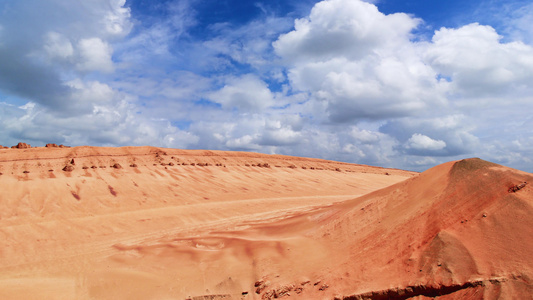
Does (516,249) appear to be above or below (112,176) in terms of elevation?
below

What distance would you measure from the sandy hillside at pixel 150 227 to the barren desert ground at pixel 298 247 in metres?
0.05

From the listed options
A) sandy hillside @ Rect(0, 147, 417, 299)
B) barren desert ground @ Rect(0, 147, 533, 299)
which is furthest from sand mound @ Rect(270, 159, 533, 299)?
sandy hillside @ Rect(0, 147, 417, 299)

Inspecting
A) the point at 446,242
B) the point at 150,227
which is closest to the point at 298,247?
the point at 446,242

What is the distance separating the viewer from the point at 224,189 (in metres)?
22.9

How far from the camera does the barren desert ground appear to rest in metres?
4.85

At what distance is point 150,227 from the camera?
1351cm

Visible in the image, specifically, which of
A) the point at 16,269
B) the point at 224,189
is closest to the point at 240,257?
the point at 16,269

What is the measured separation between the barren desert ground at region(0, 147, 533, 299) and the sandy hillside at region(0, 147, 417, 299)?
0.16 feet

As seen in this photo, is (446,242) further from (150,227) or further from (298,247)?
(150,227)

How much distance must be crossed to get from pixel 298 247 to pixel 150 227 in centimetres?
825

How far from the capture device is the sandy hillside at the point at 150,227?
22.2 feet

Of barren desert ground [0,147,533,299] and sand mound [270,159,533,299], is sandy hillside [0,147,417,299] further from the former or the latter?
sand mound [270,159,533,299]

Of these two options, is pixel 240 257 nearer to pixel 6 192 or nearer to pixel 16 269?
pixel 16 269

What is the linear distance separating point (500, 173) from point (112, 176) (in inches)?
792
